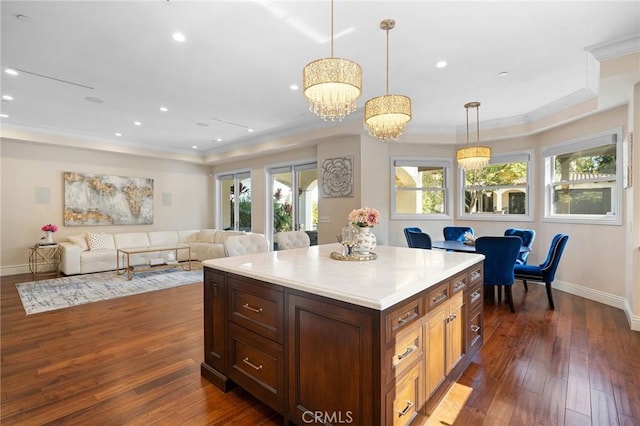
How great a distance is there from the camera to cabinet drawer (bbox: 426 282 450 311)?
1773 millimetres

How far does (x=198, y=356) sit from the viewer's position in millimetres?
2670

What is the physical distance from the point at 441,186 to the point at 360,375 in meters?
5.52

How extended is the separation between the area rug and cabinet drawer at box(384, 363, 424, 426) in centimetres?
454

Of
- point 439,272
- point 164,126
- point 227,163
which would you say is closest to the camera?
point 439,272

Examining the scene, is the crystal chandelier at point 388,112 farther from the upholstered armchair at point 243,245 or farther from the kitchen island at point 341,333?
the upholstered armchair at point 243,245

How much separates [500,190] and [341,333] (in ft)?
18.3

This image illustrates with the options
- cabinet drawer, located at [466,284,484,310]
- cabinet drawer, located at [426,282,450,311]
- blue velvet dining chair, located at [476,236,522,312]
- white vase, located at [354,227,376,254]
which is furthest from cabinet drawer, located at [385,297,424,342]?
blue velvet dining chair, located at [476,236,522,312]

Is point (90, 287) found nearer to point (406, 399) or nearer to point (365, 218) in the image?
point (365, 218)

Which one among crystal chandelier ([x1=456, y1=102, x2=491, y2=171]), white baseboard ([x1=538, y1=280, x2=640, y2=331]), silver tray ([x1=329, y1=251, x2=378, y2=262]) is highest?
crystal chandelier ([x1=456, y1=102, x2=491, y2=171])

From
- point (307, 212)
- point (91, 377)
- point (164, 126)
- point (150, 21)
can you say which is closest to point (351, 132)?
point (307, 212)

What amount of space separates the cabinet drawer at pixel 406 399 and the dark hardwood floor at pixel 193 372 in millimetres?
463

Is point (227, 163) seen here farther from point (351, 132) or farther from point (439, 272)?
point (439, 272)

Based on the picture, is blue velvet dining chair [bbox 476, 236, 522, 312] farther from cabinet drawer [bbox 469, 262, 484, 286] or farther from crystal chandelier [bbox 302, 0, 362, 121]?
crystal chandelier [bbox 302, 0, 362, 121]

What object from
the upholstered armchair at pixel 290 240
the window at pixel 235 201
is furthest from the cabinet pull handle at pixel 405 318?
the window at pixel 235 201
